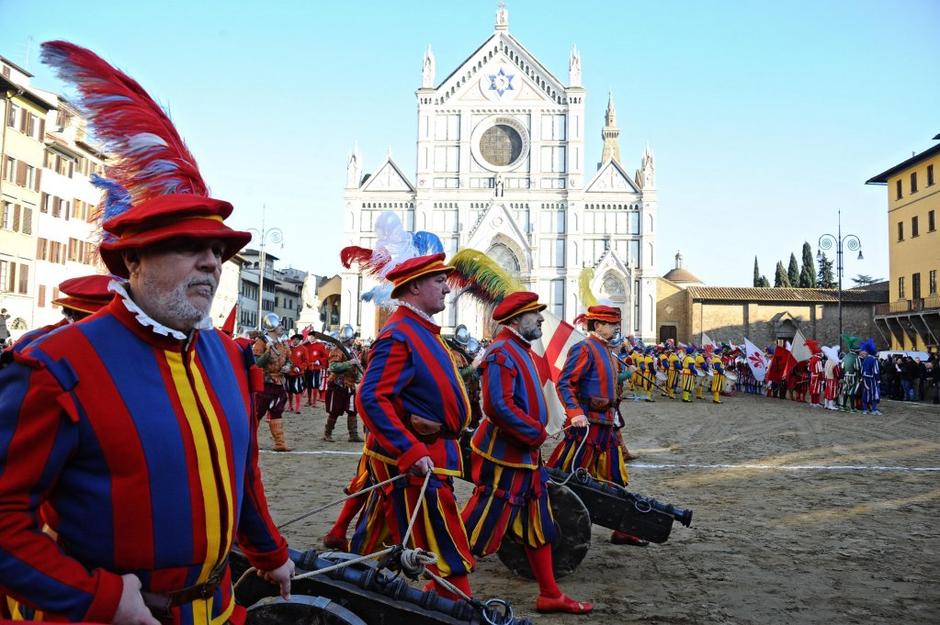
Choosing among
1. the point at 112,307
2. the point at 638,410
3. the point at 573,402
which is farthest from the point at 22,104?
the point at 112,307

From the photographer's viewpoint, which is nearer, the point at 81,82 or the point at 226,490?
the point at 226,490

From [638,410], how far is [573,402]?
1623cm

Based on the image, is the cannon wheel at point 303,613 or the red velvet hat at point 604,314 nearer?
the cannon wheel at point 303,613

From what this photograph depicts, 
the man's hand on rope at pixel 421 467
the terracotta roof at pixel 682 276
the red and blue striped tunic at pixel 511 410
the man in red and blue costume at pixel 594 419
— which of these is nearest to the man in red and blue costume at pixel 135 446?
the man's hand on rope at pixel 421 467

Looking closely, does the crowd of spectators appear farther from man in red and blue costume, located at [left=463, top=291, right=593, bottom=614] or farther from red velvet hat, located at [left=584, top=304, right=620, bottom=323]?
man in red and blue costume, located at [left=463, top=291, right=593, bottom=614]

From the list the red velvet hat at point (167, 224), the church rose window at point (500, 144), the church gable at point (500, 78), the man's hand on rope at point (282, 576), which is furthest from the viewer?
the church rose window at point (500, 144)

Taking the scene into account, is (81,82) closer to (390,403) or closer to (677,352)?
(390,403)

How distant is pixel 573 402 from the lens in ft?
20.4

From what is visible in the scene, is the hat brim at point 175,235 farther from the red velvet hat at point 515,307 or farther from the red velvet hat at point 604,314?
the red velvet hat at point 604,314

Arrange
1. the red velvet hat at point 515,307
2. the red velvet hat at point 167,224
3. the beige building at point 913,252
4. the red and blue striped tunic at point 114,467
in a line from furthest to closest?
the beige building at point 913,252 < the red velvet hat at point 515,307 < the red velvet hat at point 167,224 < the red and blue striped tunic at point 114,467

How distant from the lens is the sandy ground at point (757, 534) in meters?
4.88

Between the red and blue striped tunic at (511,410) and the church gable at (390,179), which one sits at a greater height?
the church gable at (390,179)

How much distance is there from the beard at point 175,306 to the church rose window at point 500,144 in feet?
174

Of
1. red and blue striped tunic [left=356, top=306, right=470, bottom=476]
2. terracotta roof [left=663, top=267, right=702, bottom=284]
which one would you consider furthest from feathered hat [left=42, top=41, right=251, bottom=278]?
terracotta roof [left=663, top=267, right=702, bottom=284]
